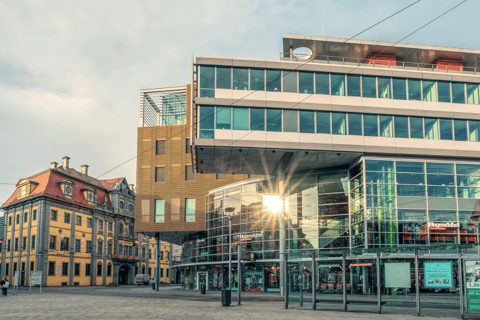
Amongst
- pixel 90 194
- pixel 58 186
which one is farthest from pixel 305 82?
pixel 90 194

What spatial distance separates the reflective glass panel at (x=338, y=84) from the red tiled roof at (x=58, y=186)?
1878 inches

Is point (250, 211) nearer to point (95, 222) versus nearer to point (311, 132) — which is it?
point (311, 132)

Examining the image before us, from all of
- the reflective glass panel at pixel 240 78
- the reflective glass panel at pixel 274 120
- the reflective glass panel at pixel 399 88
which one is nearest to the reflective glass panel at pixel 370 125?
the reflective glass panel at pixel 399 88

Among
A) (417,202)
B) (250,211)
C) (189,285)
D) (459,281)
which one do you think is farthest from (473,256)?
(189,285)

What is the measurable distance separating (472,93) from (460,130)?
346 cm

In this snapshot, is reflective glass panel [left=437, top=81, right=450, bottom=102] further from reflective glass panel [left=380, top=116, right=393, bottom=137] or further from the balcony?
the balcony

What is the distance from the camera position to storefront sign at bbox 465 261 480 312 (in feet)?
62.5

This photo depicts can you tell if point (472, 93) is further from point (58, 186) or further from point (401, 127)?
point (58, 186)

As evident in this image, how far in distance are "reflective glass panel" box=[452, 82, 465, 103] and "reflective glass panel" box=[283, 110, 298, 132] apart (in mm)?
12928

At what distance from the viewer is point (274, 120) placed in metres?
37.5

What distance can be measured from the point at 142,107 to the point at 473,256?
44.0 m

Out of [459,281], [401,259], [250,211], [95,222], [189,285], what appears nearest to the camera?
[459,281]

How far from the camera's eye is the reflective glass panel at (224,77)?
3791cm

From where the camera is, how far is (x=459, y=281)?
20.0m
